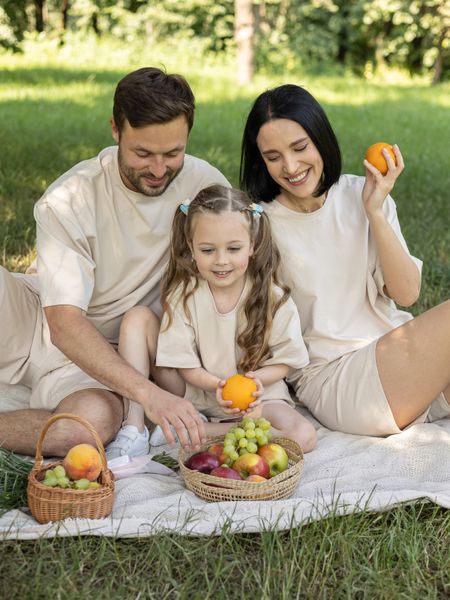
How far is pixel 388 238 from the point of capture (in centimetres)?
403

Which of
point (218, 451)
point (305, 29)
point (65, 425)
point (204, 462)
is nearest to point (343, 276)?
point (218, 451)

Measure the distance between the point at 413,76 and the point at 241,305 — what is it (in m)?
23.2

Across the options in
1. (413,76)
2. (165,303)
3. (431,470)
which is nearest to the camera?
(431,470)

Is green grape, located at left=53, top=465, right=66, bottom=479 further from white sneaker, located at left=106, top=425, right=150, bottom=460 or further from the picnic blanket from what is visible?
white sneaker, located at left=106, top=425, right=150, bottom=460

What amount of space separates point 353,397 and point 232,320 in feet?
2.13

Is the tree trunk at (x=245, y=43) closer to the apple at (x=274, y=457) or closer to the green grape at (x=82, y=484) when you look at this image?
the apple at (x=274, y=457)

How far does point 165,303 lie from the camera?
160 inches

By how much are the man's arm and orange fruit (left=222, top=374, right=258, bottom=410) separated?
9.0 inches

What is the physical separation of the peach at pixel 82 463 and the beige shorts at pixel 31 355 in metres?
0.75

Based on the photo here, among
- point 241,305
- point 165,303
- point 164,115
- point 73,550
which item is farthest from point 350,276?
point 73,550

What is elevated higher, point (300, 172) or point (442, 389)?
point (300, 172)

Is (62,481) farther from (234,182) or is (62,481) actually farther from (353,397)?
(234,182)

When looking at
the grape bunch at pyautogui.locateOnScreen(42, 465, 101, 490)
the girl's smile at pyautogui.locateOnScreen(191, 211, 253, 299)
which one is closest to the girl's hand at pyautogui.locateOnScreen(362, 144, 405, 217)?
the girl's smile at pyautogui.locateOnScreen(191, 211, 253, 299)

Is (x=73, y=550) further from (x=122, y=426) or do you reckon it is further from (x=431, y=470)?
(x=431, y=470)
